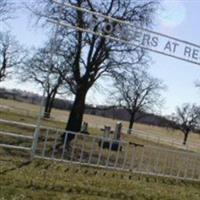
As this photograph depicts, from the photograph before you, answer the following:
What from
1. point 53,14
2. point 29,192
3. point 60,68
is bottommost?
point 29,192

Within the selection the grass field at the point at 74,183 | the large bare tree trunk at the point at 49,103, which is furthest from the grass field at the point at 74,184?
the large bare tree trunk at the point at 49,103

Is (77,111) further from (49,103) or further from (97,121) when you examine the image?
(97,121)

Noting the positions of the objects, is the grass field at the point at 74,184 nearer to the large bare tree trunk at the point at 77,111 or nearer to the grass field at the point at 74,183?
the grass field at the point at 74,183

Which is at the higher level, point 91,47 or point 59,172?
point 91,47

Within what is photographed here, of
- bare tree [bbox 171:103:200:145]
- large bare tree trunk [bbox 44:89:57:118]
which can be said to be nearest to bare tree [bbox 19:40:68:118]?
large bare tree trunk [bbox 44:89:57:118]

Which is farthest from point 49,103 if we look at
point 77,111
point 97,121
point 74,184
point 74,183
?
point 74,184

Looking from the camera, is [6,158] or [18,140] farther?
[18,140]

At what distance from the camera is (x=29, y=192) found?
1053 cm

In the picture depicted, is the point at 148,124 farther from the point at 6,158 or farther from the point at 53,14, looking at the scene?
the point at 6,158

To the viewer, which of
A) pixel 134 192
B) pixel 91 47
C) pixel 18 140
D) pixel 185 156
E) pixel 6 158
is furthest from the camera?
pixel 91 47

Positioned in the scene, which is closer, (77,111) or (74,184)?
(74,184)

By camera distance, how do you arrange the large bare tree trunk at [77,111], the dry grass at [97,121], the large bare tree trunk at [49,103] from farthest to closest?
1. the dry grass at [97,121]
2. the large bare tree trunk at [49,103]
3. the large bare tree trunk at [77,111]

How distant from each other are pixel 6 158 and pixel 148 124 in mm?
95798

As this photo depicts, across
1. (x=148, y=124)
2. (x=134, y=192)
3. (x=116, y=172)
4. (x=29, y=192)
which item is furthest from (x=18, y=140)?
(x=148, y=124)
